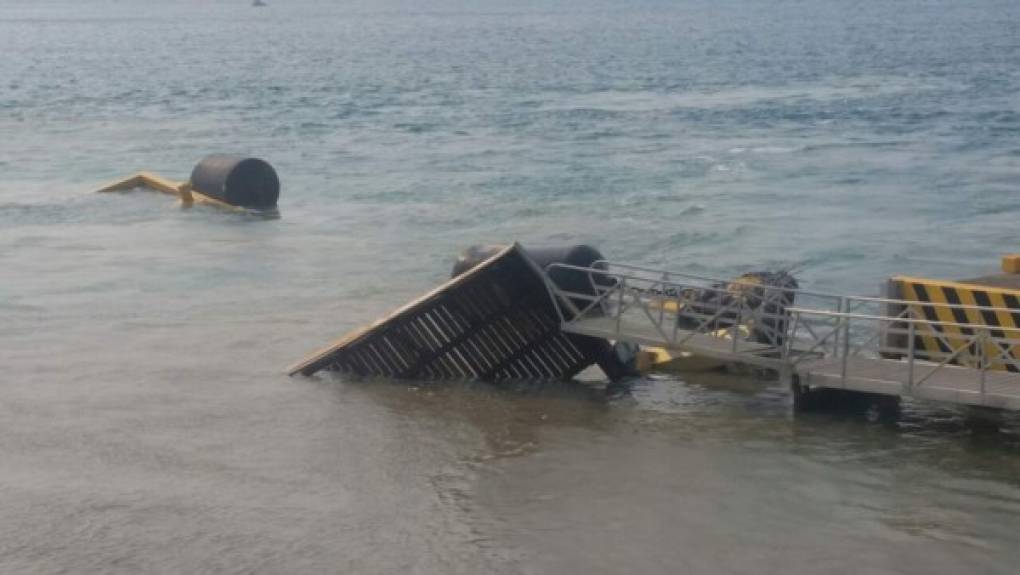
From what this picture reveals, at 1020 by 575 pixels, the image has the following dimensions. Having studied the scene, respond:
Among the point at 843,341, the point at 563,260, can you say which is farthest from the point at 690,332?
the point at 563,260

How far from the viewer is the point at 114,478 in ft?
61.4

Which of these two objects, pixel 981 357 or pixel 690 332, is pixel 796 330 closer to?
pixel 690 332

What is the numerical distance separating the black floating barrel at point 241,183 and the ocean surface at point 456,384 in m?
1.14

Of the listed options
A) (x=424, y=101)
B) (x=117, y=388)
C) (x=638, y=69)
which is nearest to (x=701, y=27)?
(x=638, y=69)

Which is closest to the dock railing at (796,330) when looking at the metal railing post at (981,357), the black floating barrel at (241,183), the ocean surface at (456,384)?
the metal railing post at (981,357)

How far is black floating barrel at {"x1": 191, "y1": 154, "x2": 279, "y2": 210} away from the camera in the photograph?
4122 cm

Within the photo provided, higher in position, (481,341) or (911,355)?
(911,355)

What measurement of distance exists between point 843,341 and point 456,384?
18.2 ft

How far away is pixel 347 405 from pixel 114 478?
157 inches

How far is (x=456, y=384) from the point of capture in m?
22.8

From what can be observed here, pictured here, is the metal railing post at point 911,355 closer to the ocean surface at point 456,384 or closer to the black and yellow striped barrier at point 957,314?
the black and yellow striped barrier at point 957,314

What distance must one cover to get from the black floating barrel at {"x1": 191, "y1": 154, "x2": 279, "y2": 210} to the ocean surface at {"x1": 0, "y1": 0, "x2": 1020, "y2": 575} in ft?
3.74

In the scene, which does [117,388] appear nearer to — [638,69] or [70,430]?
[70,430]

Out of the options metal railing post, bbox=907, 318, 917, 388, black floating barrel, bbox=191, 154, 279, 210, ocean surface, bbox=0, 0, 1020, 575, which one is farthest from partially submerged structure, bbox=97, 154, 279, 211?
metal railing post, bbox=907, 318, 917, 388
